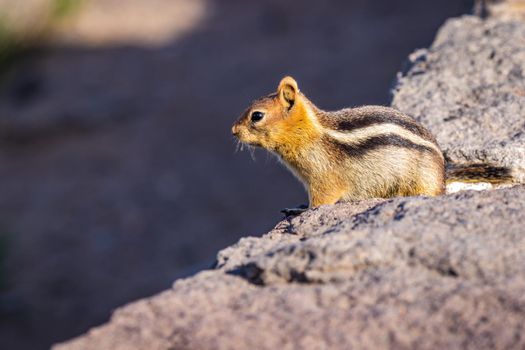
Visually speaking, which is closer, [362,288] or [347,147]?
[362,288]

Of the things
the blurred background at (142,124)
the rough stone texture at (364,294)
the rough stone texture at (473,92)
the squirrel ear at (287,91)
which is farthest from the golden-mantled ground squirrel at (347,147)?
the blurred background at (142,124)

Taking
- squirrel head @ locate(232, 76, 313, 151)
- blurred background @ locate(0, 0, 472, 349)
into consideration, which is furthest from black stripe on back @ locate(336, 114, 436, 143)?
blurred background @ locate(0, 0, 472, 349)

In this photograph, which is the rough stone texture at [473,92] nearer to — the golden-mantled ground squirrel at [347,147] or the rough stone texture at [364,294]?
the golden-mantled ground squirrel at [347,147]

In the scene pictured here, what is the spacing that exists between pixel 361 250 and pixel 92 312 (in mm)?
8148

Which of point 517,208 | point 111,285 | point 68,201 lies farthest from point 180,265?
point 517,208

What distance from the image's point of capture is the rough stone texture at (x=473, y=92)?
16.7ft

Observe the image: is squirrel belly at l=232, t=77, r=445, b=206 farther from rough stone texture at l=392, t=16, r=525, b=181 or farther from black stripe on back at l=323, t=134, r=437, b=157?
rough stone texture at l=392, t=16, r=525, b=181

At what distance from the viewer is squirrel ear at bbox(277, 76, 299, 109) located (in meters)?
5.59

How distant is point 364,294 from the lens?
3.24 m

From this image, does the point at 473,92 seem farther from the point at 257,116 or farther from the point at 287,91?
the point at 257,116

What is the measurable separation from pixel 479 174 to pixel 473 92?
42.9 inches

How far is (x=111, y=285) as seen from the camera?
37.4ft

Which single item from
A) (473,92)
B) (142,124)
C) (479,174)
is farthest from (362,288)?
(142,124)

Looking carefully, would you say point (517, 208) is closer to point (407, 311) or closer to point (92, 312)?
point (407, 311)
